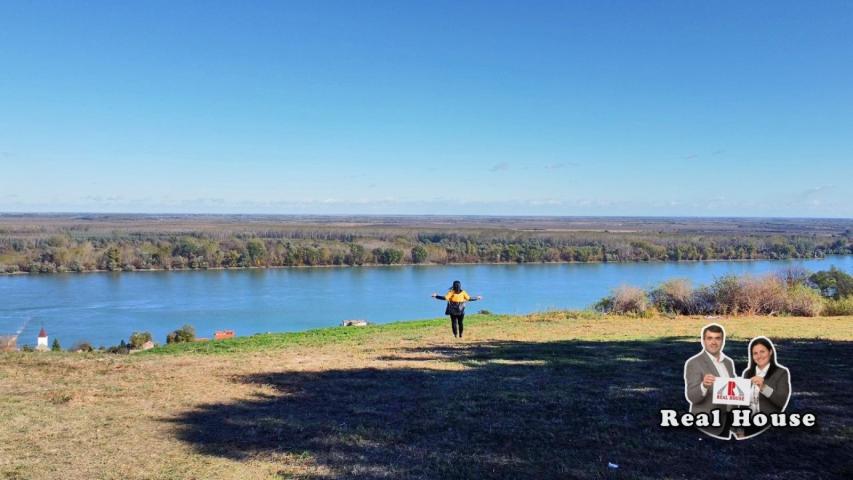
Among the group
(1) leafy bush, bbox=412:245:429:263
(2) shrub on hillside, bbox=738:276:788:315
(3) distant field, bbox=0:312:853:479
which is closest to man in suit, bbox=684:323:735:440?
(3) distant field, bbox=0:312:853:479

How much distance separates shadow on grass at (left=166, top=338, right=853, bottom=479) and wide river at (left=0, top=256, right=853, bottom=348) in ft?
70.7

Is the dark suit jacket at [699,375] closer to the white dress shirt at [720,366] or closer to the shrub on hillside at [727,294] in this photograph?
the white dress shirt at [720,366]

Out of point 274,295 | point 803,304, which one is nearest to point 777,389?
point 803,304

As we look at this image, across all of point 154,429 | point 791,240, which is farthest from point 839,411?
point 791,240

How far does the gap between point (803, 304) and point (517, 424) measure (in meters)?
18.0

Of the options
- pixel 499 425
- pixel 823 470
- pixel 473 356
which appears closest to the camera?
pixel 823 470

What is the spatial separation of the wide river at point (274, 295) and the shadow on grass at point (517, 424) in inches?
849

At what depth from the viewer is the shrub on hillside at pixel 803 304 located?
1964 centimetres

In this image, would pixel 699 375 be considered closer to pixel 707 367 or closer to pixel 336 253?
pixel 707 367

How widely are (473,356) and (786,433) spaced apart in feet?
19.2

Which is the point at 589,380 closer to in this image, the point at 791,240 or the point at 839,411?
the point at 839,411

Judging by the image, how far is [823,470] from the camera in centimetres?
475

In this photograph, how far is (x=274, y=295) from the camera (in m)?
62.4

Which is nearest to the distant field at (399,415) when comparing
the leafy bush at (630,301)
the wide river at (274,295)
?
the leafy bush at (630,301)
